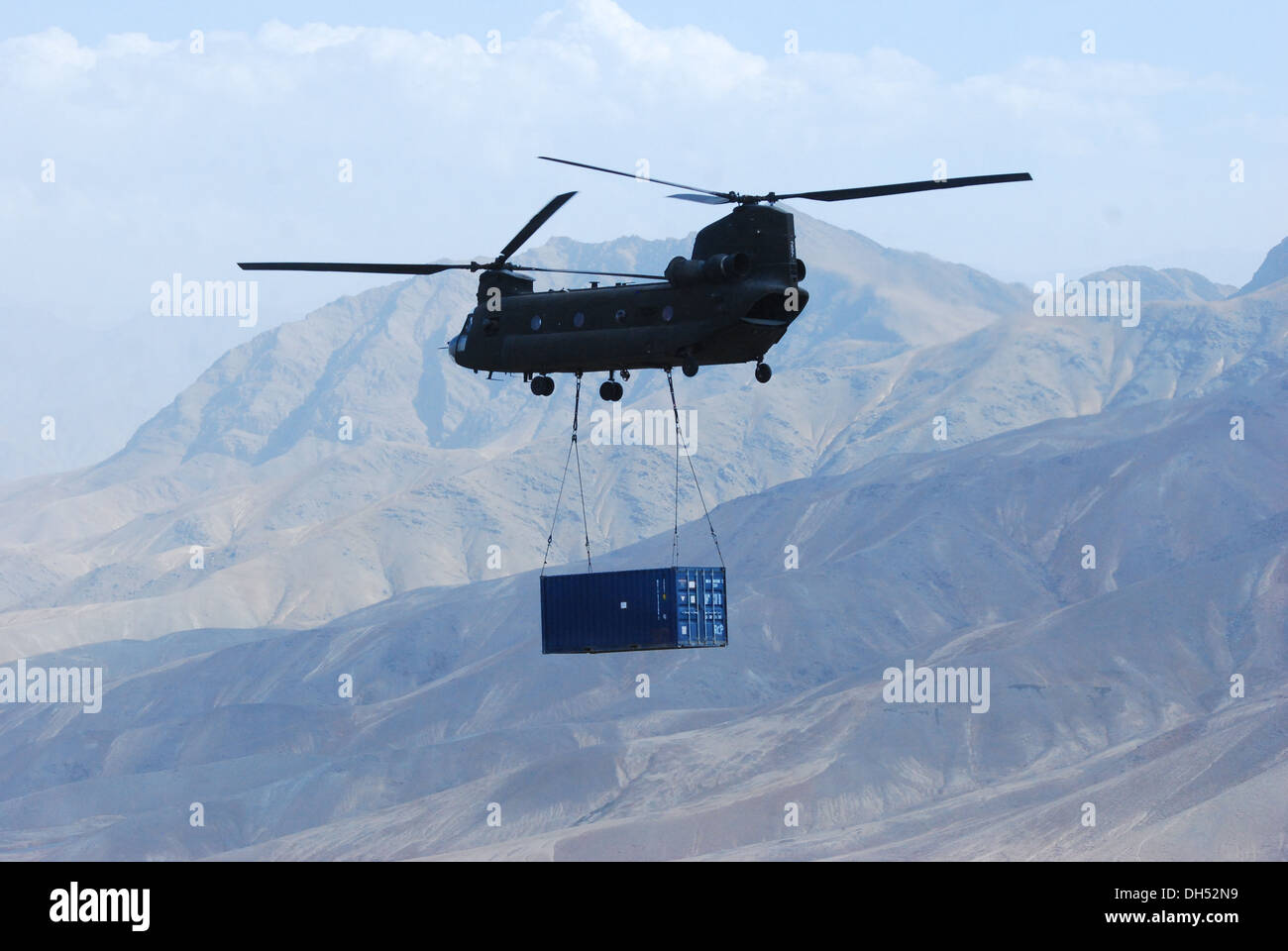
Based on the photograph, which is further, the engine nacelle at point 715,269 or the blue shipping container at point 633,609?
the blue shipping container at point 633,609

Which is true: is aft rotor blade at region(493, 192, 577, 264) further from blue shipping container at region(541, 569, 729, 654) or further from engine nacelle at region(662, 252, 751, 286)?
blue shipping container at region(541, 569, 729, 654)

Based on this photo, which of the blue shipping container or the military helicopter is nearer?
the military helicopter

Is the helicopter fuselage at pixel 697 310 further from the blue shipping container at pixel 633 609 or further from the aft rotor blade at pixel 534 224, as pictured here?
the blue shipping container at pixel 633 609

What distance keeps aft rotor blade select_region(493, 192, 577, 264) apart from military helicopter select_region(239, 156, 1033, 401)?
4 centimetres

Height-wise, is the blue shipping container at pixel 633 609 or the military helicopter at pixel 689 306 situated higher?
the military helicopter at pixel 689 306

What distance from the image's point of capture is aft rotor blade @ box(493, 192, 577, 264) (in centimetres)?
5347

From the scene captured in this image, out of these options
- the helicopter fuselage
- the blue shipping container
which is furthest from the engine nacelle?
the blue shipping container

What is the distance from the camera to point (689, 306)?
5134 cm

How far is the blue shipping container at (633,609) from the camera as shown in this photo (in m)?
69.5

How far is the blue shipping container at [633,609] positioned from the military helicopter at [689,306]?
15.8 meters

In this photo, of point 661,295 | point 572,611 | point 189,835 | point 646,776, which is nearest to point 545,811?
point 646,776

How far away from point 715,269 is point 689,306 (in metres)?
1.16

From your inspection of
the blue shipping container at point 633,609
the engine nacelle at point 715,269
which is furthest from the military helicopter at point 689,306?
the blue shipping container at point 633,609
